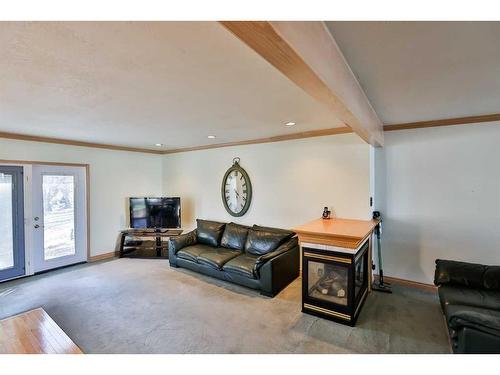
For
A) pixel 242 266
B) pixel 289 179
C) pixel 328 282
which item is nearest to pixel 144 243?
pixel 242 266

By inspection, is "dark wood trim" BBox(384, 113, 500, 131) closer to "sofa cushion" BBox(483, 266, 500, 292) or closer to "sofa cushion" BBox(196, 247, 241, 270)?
"sofa cushion" BBox(483, 266, 500, 292)

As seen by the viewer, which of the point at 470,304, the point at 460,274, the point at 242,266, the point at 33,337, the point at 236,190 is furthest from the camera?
the point at 236,190

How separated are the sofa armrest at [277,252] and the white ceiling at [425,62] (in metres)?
2.38

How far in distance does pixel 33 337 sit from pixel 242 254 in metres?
2.79

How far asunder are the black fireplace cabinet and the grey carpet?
0.12 metres

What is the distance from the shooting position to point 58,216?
4.76 m

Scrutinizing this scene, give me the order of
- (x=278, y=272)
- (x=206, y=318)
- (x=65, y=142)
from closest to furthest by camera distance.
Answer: (x=206, y=318)
(x=278, y=272)
(x=65, y=142)

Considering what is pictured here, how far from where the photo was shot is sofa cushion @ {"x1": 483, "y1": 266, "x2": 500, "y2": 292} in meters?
2.65

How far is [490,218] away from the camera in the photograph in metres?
3.20

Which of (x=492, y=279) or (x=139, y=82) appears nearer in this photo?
(x=139, y=82)

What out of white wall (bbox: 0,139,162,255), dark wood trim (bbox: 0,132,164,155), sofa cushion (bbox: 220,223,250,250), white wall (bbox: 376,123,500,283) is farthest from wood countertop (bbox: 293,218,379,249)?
dark wood trim (bbox: 0,132,164,155)

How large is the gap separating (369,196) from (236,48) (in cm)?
308

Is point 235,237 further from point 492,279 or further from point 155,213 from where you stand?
point 492,279

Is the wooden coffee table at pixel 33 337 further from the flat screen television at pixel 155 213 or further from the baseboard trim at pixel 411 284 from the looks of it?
the baseboard trim at pixel 411 284
